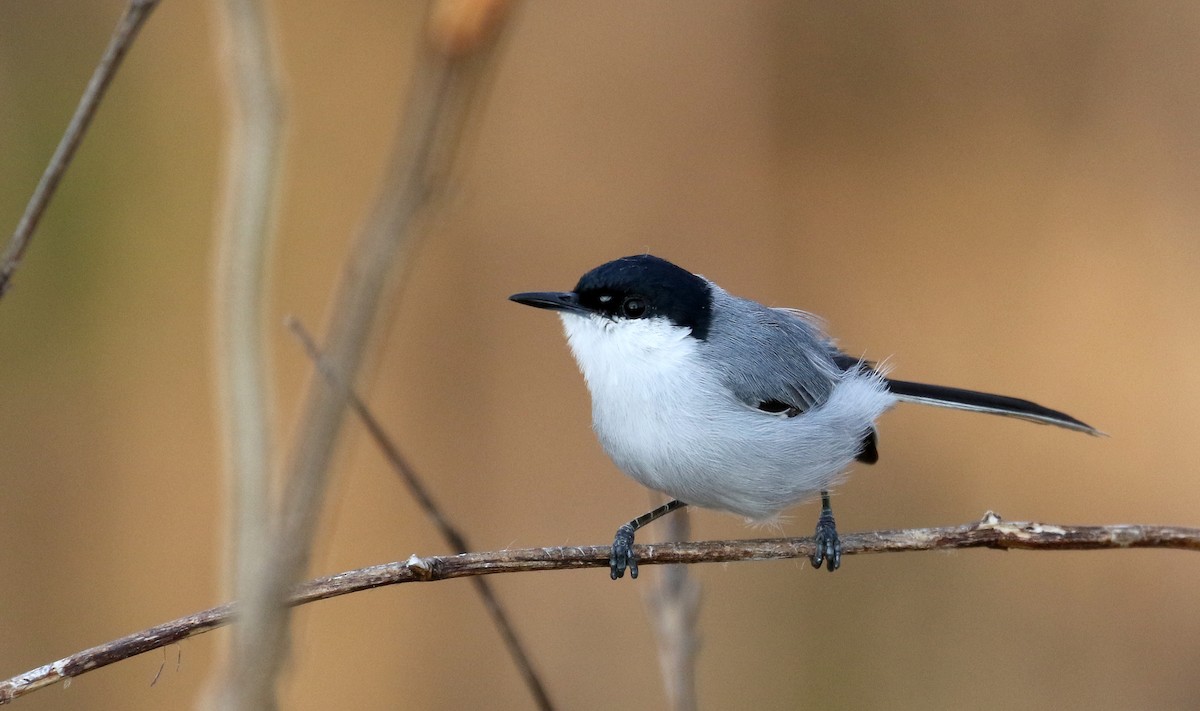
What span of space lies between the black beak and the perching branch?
63 centimetres

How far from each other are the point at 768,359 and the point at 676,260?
1639mm

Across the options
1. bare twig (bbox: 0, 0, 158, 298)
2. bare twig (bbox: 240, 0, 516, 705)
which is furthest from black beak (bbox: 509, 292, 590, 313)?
bare twig (bbox: 240, 0, 516, 705)

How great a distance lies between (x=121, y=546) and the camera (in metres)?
3.82

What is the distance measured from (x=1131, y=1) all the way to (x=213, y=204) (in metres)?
3.64

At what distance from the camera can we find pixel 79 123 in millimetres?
1313

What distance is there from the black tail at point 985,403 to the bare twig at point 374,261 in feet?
6.61

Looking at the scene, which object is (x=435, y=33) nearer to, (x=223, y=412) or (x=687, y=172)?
(x=223, y=412)

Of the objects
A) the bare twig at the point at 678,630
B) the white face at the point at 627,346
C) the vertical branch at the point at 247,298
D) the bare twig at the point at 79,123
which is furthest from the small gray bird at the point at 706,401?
the vertical branch at the point at 247,298

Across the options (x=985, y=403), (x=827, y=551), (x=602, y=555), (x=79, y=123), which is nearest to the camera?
(x=79, y=123)

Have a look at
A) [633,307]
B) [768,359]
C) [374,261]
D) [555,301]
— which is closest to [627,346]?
[633,307]

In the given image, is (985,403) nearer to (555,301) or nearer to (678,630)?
(555,301)

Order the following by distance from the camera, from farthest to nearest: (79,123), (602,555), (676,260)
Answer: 1. (676,260)
2. (602,555)
3. (79,123)

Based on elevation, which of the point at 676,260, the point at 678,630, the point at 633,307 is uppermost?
the point at 676,260

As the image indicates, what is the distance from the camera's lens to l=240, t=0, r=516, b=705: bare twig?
2.20ft
